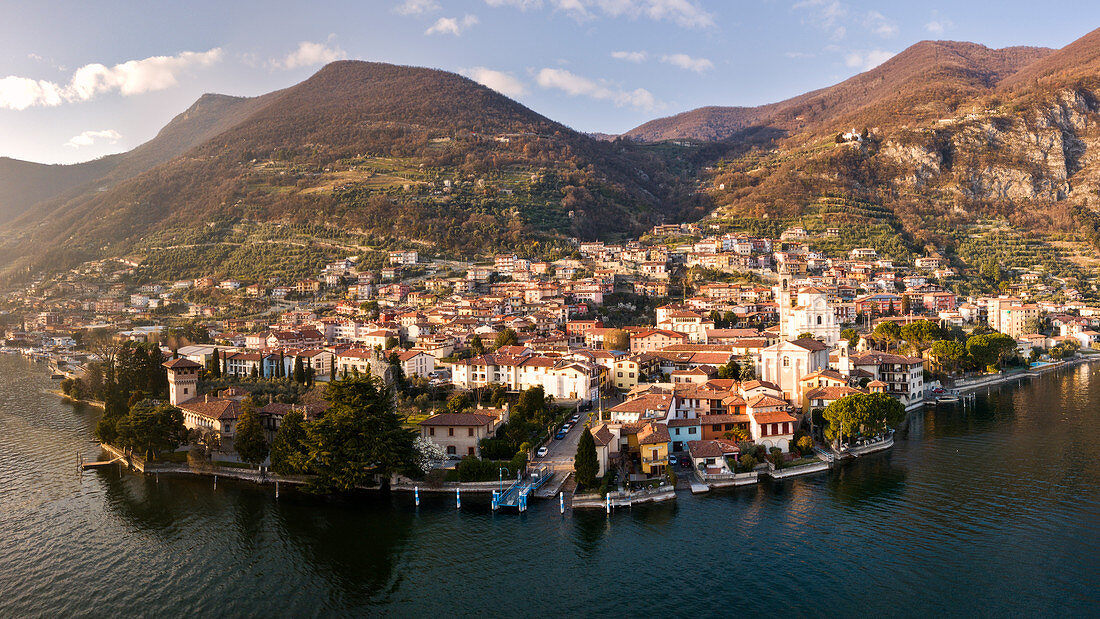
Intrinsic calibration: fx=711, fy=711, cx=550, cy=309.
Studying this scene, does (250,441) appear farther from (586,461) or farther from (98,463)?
(586,461)

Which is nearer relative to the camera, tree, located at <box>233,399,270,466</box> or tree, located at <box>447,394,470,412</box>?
tree, located at <box>233,399,270,466</box>

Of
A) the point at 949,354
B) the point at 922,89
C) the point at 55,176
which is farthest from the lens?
the point at 55,176

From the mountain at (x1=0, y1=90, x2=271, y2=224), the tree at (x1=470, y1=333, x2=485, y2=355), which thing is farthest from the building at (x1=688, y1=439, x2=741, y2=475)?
the mountain at (x1=0, y1=90, x2=271, y2=224)

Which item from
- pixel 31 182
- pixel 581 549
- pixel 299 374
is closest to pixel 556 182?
pixel 299 374

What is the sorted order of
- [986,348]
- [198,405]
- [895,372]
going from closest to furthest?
[198,405] < [895,372] < [986,348]

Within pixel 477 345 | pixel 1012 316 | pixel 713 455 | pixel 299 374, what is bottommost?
pixel 713 455

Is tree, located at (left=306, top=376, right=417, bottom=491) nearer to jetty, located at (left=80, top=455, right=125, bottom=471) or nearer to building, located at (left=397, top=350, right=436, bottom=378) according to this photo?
jetty, located at (left=80, top=455, right=125, bottom=471)
